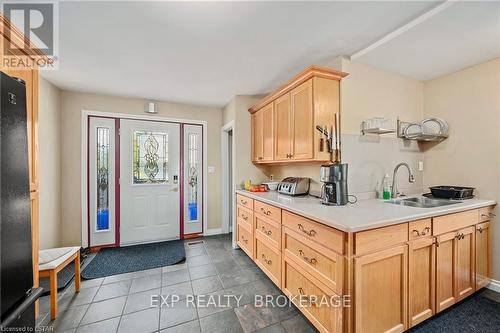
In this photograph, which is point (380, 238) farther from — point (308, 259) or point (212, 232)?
point (212, 232)

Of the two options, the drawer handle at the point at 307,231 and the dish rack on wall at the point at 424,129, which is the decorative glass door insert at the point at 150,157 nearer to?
the drawer handle at the point at 307,231

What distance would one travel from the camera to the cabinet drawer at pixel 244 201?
101 inches

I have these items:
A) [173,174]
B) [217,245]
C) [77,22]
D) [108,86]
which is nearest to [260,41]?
[77,22]

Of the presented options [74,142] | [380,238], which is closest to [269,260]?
[380,238]

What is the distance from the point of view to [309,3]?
1.39m

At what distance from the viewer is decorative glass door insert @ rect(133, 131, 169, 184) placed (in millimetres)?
3332

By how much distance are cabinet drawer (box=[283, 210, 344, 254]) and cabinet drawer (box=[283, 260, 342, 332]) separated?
0.30 metres

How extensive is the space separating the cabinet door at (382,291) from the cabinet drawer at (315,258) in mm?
105

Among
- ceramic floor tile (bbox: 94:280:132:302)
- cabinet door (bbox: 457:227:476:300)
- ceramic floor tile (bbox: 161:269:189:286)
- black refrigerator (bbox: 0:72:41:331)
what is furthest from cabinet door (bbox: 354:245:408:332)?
ceramic floor tile (bbox: 94:280:132:302)

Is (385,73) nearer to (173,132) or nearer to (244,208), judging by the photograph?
(244,208)

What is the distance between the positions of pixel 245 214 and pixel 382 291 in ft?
5.47

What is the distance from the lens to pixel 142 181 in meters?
3.36

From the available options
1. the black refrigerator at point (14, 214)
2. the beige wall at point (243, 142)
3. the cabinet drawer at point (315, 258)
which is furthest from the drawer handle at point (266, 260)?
the black refrigerator at point (14, 214)

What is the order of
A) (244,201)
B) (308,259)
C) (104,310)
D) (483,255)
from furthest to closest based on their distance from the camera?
(244,201)
(483,255)
(104,310)
(308,259)
